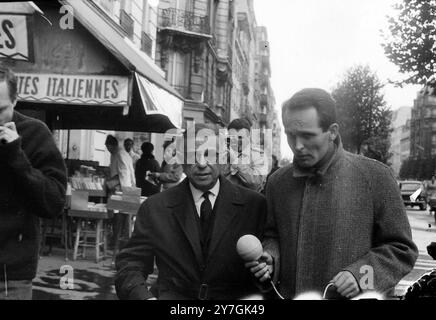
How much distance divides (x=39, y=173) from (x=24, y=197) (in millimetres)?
98

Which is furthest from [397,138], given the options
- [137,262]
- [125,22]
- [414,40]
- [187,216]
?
[125,22]

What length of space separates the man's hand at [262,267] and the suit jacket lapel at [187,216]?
0.20 m

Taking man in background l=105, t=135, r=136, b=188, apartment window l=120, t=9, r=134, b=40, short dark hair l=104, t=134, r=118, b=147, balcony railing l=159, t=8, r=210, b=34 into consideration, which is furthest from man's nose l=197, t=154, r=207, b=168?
apartment window l=120, t=9, r=134, b=40

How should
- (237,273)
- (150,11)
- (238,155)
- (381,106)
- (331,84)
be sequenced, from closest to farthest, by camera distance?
1. (237,273)
2. (331,84)
3. (238,155)
4. (381,106)
5. (150,11)

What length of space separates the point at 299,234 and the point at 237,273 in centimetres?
25

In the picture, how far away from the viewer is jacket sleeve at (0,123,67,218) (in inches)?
55.7

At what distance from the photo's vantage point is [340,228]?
139cm

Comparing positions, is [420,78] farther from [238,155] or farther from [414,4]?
[238,155]

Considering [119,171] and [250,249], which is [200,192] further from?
[119,171]

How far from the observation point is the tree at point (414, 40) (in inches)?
71.9

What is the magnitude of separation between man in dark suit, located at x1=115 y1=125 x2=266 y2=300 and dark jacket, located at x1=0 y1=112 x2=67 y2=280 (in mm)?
271

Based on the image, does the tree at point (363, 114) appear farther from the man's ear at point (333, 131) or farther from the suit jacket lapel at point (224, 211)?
the suit jacket lapel at point (224, 211)
